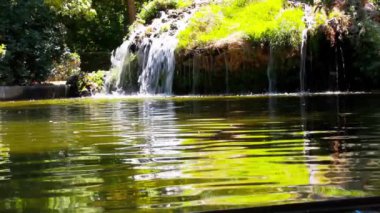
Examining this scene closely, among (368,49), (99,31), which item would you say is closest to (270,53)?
(368,49)

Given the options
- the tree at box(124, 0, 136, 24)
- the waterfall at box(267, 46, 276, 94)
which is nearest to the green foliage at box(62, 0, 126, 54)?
the tree at box(124, 0, 136, 24)

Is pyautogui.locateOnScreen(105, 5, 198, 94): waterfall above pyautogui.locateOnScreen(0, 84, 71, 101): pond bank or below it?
above

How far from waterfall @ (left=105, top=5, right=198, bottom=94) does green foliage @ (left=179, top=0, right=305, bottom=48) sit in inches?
29.0

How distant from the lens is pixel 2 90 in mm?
21797

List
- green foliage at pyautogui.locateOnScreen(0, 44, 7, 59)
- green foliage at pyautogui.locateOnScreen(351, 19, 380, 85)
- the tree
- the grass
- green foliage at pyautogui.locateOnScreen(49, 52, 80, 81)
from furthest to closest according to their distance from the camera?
1. the tree
2. green foliage at pyautogui.locateOnScreen(49, 52, 80, 81)
3. the grass
4. green foliage at pyautogui.locateOnScreen(0, 44, 7, 59)
5. green foliage at pyautogui.locateOnScreen(351, 19, 380, 85)

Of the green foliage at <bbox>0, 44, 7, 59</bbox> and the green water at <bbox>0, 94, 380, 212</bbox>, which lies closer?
the green water at <bbox>0, 94, 380, 212</bbox>

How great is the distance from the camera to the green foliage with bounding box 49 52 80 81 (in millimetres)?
26438

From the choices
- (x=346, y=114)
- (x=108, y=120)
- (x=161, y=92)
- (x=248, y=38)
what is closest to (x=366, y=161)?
(x=346, y=114)

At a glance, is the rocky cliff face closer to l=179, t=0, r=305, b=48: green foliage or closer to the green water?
l=179, t=0, r=305, b=48: green foliage

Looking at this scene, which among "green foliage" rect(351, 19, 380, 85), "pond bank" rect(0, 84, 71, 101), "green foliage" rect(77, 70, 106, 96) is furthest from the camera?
"green foliage" rect(77, 70, 106, 96)

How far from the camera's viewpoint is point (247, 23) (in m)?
19.5

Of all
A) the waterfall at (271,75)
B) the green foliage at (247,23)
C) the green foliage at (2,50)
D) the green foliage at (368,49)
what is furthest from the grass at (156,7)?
the green foliage at (368,49)

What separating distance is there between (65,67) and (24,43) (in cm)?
267

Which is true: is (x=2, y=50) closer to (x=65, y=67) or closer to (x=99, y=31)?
(x=65, y=67)
